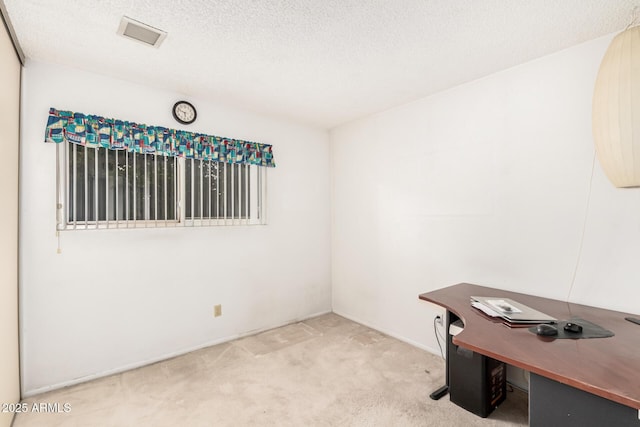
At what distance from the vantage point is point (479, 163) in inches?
98.4

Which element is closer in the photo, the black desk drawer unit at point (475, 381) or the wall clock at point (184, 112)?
the black desk drawer unit at point (475, 381)

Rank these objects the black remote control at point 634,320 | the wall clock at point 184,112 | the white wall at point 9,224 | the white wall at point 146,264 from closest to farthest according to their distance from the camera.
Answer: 1. the black remote control at point 634,320
2. the white wall at point 9,224
3. the white wall at point 146,264
4. the wall clock at point 184,112

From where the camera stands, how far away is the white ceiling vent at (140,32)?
1770 mm

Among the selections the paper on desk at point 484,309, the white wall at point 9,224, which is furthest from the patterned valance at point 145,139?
the paper on desk at point 484,309

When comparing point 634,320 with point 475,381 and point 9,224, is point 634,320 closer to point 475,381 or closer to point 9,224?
point 475,381

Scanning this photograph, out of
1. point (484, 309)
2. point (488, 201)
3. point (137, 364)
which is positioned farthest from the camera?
point (137, 364)

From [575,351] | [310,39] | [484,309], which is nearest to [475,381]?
[484,309]

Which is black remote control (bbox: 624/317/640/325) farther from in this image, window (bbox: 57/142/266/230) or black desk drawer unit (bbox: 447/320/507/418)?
window (bbox: 57/142/266/230)

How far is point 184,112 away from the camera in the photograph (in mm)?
2814

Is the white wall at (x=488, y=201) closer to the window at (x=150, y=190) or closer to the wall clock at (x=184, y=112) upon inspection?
the window at (x=150, y=190)

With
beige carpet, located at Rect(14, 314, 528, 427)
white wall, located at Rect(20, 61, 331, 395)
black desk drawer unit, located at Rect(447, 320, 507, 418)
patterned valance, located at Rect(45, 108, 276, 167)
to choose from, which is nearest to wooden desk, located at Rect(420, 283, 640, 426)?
black desk drawer unit, located at Rect(447, 320, 507, 418)

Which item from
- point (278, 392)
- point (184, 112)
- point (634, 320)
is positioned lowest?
point (278, 392)

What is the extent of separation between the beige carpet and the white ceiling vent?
2.40 metres

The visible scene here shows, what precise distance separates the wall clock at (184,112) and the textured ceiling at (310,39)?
14 centimetres
